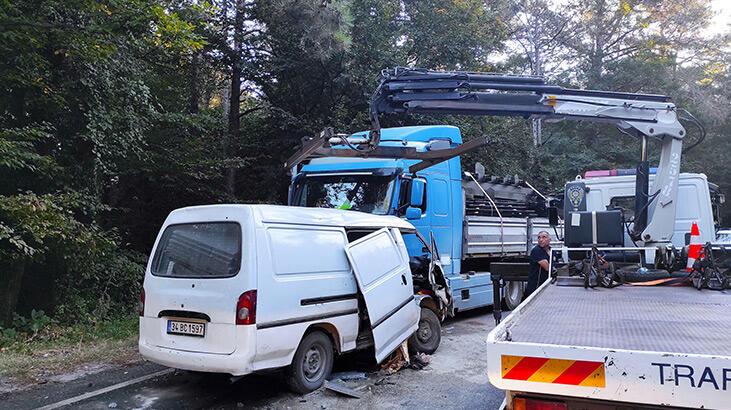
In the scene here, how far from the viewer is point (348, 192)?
863cm

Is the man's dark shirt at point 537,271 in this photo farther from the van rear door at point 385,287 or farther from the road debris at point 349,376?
the road debris at point 349,376

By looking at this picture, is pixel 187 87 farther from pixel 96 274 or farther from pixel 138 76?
pixel 96 274

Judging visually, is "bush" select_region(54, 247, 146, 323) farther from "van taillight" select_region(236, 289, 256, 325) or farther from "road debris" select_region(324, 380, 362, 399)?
"road debris" select_region(324, 380, 362, 399)

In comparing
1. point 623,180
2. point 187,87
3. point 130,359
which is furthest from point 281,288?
point 187,87

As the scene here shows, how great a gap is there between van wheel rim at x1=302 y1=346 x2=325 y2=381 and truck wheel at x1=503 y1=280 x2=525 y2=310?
6.51 metres

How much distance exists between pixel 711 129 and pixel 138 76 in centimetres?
2846

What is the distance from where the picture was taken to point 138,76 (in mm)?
9445

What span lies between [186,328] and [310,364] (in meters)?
1.32

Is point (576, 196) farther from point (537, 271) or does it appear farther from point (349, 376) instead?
point (349, 376)

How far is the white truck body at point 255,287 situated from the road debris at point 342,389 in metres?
0.40

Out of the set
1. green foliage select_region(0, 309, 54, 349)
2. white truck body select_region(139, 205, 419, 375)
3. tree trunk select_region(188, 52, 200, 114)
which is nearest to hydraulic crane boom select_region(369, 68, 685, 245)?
white truck body select_region(139, 205, 419, 375)

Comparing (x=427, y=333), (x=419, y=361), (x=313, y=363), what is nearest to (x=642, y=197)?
(x=427, y=333)

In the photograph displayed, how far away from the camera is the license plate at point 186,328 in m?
5.07

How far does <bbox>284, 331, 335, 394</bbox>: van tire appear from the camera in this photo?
5.41m
